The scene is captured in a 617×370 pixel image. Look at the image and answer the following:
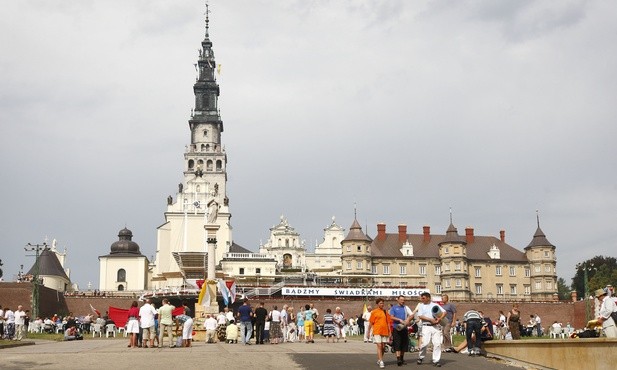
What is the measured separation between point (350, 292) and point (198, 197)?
3262 cm

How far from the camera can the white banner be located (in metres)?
77.4

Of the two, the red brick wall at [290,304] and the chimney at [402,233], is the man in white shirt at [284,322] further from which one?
the chimney at [402,233]

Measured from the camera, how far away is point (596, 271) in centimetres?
10156

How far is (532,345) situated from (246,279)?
7314 centimetres

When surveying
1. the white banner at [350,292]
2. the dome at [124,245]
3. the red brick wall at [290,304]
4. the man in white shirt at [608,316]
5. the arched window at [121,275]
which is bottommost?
the red brick wall at [290,304]

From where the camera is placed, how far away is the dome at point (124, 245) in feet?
327

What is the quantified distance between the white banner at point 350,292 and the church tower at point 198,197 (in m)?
9.86

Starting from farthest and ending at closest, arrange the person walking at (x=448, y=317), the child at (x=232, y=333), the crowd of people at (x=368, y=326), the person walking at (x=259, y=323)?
the child at (x=232, y=333) < the person walking at (x=259, y=323) < the person walking at (x=448, y=317) < the crowd of people at (x=368, y=326)

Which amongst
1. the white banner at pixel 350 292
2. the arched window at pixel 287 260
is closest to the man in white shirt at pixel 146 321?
the white banner at pixel 350 292

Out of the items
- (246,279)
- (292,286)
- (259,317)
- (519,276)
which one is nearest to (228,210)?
(246,279)

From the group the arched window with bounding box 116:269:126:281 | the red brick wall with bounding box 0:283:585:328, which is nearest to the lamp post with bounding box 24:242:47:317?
the red brick wall with bounding box 0:283:585:328

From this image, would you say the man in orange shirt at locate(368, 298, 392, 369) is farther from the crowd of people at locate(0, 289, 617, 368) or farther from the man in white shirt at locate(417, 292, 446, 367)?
the man in white shirt at locate(417, 292, 446, 367)

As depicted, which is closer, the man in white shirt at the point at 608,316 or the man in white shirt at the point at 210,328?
the man in white shirt at the point at 608,316

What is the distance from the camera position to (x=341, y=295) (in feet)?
258
